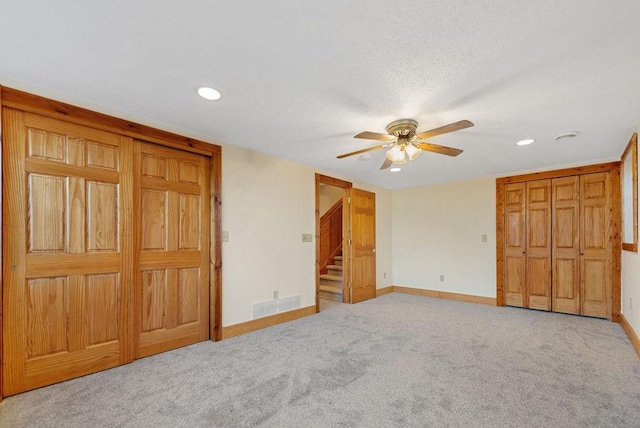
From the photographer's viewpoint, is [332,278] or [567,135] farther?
[332,278]

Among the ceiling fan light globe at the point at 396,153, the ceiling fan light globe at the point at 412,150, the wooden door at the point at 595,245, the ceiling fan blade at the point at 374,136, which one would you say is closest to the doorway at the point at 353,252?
the ceiling fan light globe at the point at 396,153

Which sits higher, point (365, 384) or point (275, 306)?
point (275, 306)

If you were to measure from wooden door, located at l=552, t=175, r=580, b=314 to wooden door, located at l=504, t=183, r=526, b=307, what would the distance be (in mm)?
397

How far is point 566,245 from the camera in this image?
13.9ft

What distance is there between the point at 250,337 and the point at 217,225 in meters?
1.32

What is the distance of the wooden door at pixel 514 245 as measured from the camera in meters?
4.57

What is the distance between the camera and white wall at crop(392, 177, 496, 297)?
492 centimetres

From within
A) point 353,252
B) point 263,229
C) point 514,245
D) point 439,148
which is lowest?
point 353,252

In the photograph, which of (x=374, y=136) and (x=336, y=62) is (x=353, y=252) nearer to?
(x=374, y=136)

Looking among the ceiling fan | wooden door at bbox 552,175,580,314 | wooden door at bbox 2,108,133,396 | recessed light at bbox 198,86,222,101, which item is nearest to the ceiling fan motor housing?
the ceiling fan

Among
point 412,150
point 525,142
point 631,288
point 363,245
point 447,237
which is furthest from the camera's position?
point 447,237

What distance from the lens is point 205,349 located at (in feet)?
9.39

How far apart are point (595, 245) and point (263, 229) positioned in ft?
15.3

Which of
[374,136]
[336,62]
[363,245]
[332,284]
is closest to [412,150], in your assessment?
[374,136]
